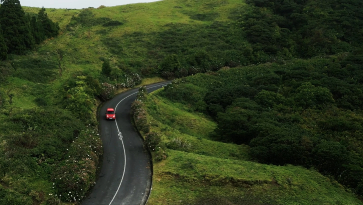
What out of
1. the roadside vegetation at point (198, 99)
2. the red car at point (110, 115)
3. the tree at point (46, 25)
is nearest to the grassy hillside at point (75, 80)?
the roadside vegetation at point (198, 99)

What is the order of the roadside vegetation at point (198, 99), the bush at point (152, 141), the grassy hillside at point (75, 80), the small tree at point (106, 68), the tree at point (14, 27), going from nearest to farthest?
the grassy hillside at point (75, 80)
the roadside vegetation at point (198, 99)
the bush at point (152, 141)
the tree at point (14, 27)
the small tree at point (106, 68)

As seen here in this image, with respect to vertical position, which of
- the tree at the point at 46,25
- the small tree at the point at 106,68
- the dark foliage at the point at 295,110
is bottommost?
the dark foliage at the point at 295,110

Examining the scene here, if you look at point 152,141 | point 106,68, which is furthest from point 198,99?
point 152,141

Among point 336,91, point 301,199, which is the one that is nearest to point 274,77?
point 336,91

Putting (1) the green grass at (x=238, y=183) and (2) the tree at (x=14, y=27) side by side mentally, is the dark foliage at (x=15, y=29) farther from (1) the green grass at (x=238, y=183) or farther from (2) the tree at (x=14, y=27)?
(1) the green grass at (x=238, y=183)

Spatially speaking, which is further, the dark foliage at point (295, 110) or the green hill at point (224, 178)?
the dark foliage at point (295, 110)

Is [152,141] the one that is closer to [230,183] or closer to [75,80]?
[230,183]

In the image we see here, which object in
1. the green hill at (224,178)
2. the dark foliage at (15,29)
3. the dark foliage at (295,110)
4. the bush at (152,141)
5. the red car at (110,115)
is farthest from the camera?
the dark foliage at (15,29)

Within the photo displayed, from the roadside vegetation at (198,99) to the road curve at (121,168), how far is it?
3.14 feet

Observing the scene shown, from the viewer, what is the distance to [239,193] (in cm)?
2073

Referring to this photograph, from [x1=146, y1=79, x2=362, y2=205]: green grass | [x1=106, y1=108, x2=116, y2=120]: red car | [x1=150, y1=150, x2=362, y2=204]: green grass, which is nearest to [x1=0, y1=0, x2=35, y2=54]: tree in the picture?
[x1=106, y1=108, x2=116, y2=120]: red car

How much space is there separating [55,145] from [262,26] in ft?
201

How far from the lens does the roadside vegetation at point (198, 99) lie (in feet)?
70.0

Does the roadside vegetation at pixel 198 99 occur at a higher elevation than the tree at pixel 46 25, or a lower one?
lower
